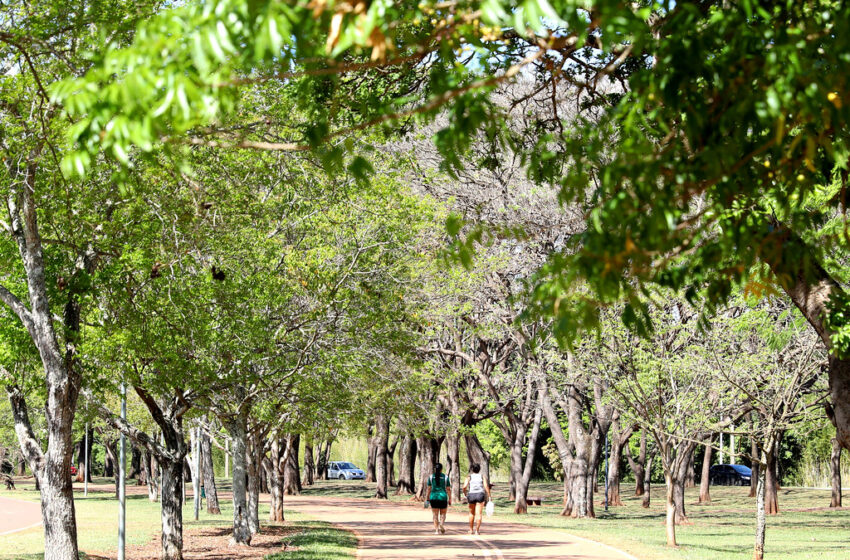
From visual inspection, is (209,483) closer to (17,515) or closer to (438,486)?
(17,515)

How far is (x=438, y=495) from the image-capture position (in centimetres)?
2389

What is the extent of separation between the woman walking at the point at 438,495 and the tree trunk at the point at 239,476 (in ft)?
13.9

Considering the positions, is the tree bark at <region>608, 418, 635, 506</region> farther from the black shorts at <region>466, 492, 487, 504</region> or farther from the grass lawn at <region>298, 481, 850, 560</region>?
the black shorts at <region>466, 492, 487, 504</region>

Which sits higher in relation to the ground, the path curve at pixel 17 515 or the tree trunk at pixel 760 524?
the tree trunk at pixel 760 524

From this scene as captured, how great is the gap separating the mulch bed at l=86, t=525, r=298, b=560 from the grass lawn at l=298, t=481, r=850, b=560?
7691mm

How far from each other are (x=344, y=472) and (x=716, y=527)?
54586 millimetres

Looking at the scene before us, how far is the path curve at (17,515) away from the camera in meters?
31.6

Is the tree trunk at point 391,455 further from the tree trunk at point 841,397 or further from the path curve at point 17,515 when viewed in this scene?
the tree trunk at point 841,397

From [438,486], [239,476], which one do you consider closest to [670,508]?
[438,486]

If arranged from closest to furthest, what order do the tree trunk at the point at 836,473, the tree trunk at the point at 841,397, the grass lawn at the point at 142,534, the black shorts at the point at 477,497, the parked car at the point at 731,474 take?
the tree trunk at the point at 841,397, the grass lawn at the point at 142,534, the black shorts at the point at 477,497, the tree trunk at the point at 836,473, the parked car at the point at 731,474

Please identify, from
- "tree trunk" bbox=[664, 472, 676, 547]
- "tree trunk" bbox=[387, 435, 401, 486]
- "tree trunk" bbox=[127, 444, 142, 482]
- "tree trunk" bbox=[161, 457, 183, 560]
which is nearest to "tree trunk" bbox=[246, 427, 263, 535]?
"tree trunk" bbox=[161, 457, 183, 560]

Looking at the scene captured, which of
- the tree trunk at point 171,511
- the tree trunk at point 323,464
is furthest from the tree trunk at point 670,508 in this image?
the tree trunk at point 323,464

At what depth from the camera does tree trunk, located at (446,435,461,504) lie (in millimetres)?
39344

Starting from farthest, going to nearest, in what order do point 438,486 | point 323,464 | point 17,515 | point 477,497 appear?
point 323,464 < point 17,515 < point 438,486 < point 477,497
